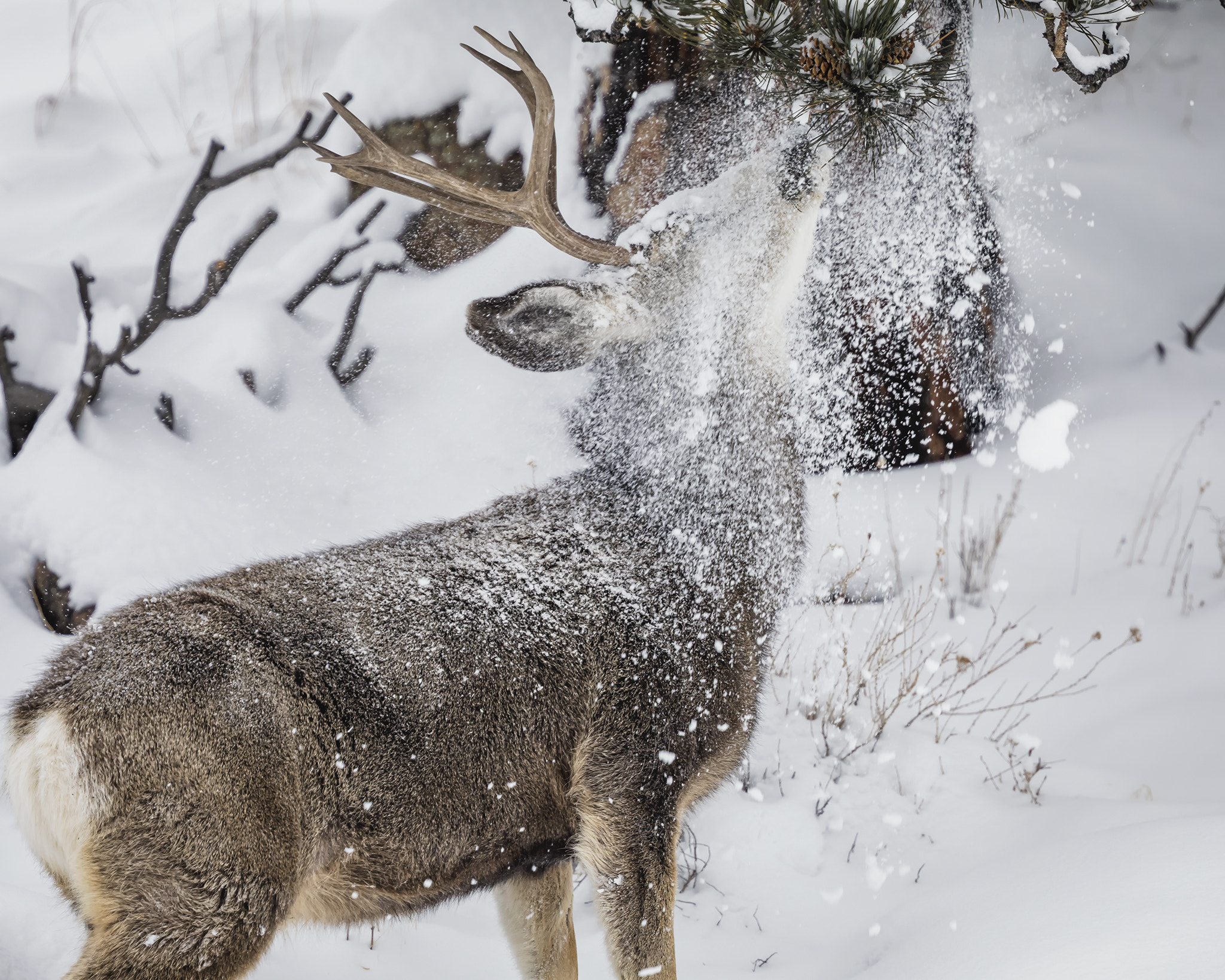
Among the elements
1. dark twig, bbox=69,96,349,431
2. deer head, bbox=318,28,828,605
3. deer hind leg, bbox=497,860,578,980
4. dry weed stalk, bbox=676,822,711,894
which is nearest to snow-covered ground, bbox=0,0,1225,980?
dry weed stalk, bbox=676,822,711,894

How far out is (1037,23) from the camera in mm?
4980

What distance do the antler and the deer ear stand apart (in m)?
0.22

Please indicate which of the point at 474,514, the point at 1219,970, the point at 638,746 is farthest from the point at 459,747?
the point at 1219,970

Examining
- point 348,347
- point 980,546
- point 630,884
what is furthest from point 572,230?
point 980,546

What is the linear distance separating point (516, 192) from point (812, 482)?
105 inches

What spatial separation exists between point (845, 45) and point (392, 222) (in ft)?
10.2

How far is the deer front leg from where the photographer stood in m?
2.36

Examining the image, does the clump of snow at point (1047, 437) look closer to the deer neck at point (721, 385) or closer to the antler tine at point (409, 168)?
the deer neck at point (721, 385)

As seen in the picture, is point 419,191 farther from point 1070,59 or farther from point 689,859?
point 689,859

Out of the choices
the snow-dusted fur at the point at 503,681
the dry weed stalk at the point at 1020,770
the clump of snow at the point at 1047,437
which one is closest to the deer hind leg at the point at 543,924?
the snow-dusted fur at the point at 503,681

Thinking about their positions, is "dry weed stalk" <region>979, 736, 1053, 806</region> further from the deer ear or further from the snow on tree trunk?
the deer ear

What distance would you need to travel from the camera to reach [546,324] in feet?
8.68

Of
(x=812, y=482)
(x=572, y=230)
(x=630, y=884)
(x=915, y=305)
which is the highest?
(x=572, y=230)

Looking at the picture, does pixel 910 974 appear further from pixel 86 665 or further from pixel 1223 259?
pixel 1223 259
